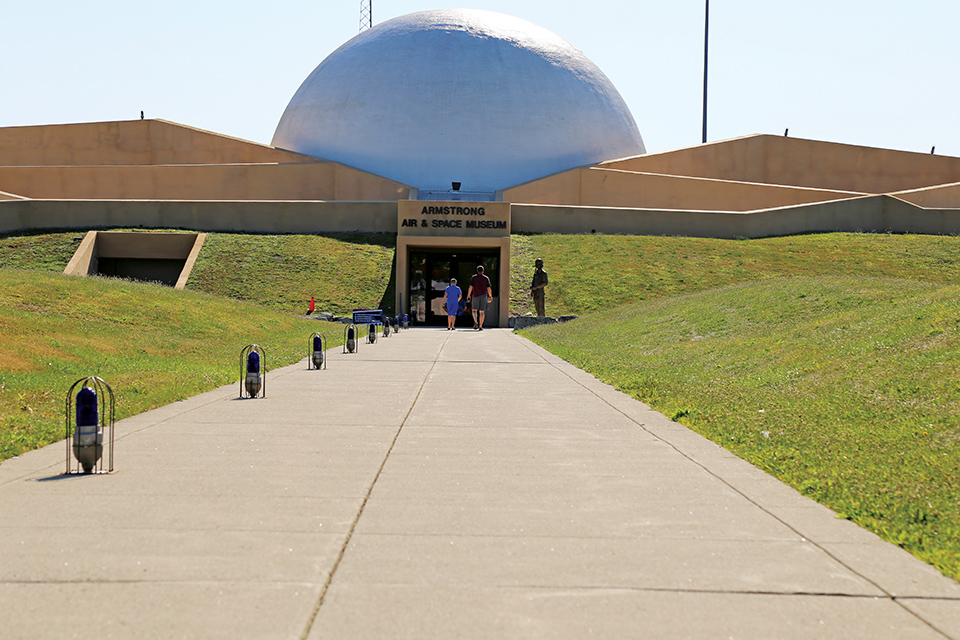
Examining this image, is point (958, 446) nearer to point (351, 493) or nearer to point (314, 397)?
point (351, 493)

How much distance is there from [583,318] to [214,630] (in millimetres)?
23392

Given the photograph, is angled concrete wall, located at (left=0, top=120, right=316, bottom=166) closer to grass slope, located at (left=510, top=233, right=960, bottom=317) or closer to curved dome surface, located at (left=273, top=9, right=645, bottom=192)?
curved dome surface, located at (left=273, top=9, right=645, bottom=192)

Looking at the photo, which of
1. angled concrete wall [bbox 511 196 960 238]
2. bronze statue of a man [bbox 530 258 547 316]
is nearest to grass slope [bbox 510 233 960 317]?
bronze statue of a man [bbox 530 258 547 316]

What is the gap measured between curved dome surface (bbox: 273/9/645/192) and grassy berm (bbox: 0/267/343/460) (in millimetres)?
27441

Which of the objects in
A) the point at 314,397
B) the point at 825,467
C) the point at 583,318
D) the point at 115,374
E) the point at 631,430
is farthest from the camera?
the point at 583,318

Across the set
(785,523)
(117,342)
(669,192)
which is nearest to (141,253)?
(117,342)

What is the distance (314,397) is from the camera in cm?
1021

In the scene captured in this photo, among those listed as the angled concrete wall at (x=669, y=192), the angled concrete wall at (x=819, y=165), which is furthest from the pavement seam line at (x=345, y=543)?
the angled concrete wall at (x=819, y=165)

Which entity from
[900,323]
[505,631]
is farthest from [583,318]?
[505,631]

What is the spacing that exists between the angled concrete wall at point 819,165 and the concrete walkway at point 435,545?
44.9m

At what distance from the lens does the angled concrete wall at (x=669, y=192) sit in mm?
44094

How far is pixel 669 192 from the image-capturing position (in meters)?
44.5

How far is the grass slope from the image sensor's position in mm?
29797

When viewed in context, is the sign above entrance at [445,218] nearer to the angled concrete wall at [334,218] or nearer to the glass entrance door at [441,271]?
the glass entrance door at [441,271]
